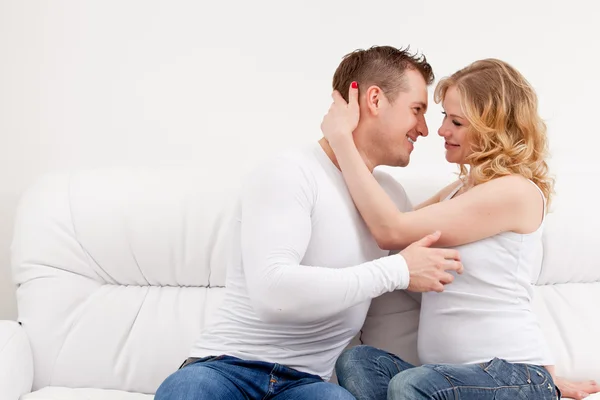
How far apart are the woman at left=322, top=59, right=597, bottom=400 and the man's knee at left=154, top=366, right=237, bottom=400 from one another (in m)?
0.33

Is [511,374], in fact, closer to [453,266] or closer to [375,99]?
[453,266]

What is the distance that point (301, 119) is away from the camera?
2295 mm

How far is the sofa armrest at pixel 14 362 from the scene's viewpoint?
5.43ft

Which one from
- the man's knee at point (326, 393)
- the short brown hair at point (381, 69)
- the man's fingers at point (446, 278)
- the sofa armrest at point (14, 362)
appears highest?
the short brown hair at point (381, 69)

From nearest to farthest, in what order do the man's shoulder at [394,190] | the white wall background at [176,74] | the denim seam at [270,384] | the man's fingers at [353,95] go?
the denim seam at [270,384], the man's fingers at [353,95], the man's shoulder at [394,190], the white wall background at [176,74]

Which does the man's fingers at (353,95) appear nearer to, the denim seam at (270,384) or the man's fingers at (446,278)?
the man's fingers at (446,278)

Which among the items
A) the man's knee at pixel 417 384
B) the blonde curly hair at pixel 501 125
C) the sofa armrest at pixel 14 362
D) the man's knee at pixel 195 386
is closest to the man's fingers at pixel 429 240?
the blonde curly hair at pixel 501 125

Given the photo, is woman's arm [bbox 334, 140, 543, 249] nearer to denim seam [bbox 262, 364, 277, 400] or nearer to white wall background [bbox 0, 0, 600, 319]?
denim seam [bbox 262, 364, 277, 400]

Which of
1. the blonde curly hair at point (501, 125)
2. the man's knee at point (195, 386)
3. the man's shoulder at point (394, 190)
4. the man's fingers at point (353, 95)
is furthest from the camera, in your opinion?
the man's shoulder at point (394, 190)

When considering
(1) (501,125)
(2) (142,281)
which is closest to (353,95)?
(1) (501,125)

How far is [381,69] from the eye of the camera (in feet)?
5.60

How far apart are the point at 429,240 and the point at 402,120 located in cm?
34

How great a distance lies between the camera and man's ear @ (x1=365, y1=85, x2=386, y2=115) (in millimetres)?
1695

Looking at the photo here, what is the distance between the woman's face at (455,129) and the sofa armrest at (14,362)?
1.25 m
